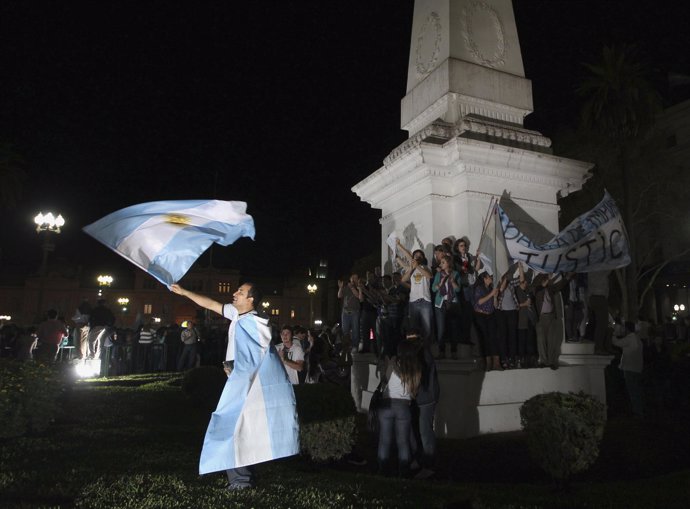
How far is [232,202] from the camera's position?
6.09 metres

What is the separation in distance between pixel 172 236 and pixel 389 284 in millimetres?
4249

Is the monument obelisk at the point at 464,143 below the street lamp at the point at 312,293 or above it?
below

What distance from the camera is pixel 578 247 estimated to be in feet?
27.3

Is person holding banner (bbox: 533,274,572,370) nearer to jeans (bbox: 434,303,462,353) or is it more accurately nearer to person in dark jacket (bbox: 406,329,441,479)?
jeans (bbox: 434,303,462,353)

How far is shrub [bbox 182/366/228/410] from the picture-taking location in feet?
35.6

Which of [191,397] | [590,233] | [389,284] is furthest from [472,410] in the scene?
[191,397]

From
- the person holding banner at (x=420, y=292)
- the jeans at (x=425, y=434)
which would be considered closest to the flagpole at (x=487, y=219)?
the person holding banner at (x=420, y=292)

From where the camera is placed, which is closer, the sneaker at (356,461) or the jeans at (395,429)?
the jeans at (395,429)

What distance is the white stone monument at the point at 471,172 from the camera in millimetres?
7652

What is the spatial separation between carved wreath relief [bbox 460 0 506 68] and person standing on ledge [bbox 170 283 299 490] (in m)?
6.92

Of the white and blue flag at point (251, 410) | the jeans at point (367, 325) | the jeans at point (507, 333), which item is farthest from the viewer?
the jeans at point (367, 325)

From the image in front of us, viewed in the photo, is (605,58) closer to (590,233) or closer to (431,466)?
(590,233)

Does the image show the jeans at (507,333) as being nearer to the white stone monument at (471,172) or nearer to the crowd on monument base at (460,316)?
the crowd on monument base at (460,316)

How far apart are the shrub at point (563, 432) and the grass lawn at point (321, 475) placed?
224 mm
